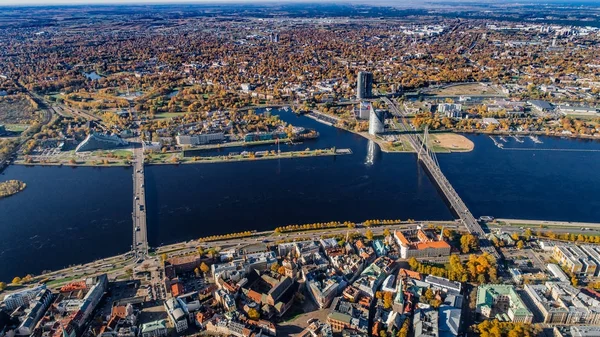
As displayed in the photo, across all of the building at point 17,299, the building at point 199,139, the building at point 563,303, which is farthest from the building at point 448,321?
the building at point 199,139

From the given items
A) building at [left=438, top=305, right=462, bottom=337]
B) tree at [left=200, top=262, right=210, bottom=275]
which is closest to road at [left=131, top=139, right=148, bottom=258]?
tree at [left=200, top=262, right=210, bottom=275]

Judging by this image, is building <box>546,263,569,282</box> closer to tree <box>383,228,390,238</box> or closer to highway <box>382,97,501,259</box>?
highway <box>382,97,501,259</box>

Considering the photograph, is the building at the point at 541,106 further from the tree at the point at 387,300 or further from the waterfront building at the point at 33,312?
the waterfront building at the point at 33,312

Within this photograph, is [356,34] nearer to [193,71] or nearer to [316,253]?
[193,71]

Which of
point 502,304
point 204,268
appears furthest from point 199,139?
point 502,304

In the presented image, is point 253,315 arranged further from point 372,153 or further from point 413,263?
point 372,153

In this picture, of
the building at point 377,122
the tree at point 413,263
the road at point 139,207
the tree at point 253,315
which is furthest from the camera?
the building at point 377,122

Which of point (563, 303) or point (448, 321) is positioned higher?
point (563, 303)
